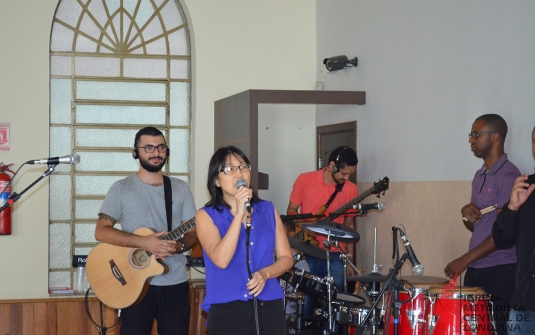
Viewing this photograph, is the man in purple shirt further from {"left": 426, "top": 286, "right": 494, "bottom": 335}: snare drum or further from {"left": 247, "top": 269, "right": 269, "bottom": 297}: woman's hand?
{"left": 247, "top": 269, "right": 269, "bottom": 297}: woman's hand

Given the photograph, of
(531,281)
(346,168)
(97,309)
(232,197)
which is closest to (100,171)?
(97,309)

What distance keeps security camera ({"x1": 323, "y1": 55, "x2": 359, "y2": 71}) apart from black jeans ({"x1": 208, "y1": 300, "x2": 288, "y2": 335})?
167 inches

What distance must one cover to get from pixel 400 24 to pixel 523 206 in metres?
2.94

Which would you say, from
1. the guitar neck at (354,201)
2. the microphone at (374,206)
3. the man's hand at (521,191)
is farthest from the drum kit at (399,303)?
the man's hand at (521,191)

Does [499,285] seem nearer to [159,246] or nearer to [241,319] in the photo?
[241,319]

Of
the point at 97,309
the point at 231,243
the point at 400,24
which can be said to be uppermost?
the point at 400,24

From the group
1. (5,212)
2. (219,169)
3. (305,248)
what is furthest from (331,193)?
(219,169)

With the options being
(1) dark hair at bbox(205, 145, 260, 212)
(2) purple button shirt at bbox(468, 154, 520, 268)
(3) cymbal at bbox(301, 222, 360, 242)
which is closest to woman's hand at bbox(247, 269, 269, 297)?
(1) dark hair at bbox(205, 145, 260, 212)

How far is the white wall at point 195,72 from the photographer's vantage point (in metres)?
7.21

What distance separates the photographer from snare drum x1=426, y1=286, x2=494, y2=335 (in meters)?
3.94

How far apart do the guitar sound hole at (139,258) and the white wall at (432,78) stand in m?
2.46

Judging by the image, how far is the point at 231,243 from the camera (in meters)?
3.01

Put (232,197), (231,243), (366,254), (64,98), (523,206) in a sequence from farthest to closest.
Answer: (64,98), (366,254), (523,206), (232,197), (231,243)

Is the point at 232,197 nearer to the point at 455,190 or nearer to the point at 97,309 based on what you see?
the point at 455,190
